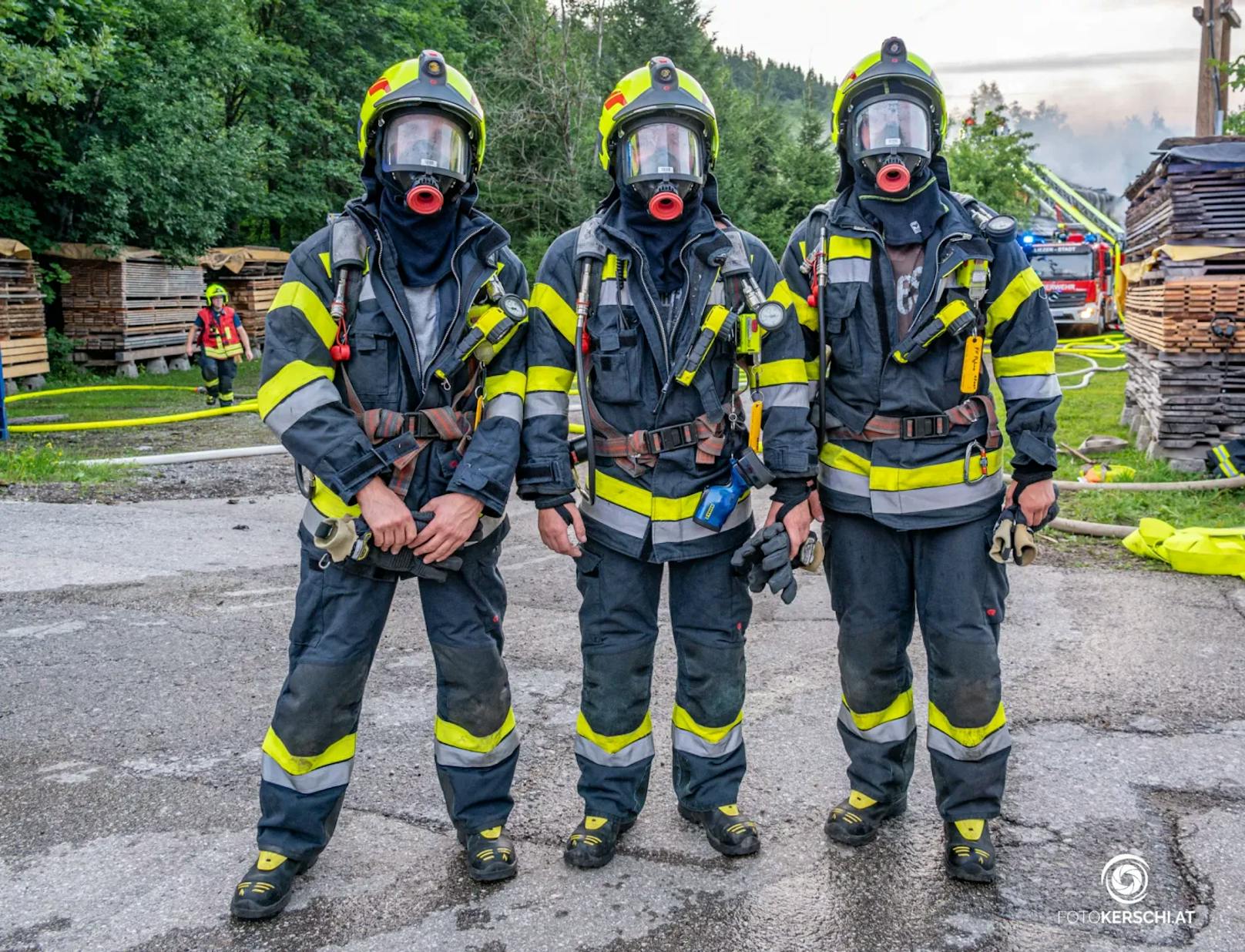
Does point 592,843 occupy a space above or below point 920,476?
below

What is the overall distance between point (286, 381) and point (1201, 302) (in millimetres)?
8390

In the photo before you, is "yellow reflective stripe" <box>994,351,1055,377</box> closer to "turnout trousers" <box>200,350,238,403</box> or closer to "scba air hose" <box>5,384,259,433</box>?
"scba air hose" <box>5,384,259,433</box>

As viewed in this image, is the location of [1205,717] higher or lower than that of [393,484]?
lower

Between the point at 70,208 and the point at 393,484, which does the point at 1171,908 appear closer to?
the point at 393,484

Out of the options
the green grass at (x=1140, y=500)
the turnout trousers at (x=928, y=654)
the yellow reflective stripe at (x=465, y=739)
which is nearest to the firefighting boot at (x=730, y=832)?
the turnout trousers at (x=928, y=654)

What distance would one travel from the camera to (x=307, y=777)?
3268mm

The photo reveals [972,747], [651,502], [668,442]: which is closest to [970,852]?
[972,747]

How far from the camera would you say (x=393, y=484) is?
3.32m

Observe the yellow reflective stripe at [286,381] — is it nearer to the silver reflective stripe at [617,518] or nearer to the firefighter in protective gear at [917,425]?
the silver reflective stripe at [617,518]

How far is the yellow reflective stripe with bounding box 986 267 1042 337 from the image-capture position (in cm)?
344

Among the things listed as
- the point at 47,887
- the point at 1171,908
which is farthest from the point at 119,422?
the point at 1171,908

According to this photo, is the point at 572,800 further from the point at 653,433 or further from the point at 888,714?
the point at 653,433

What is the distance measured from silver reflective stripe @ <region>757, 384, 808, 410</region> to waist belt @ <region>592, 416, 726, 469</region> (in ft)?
0.58

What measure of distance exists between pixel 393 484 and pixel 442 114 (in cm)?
114
